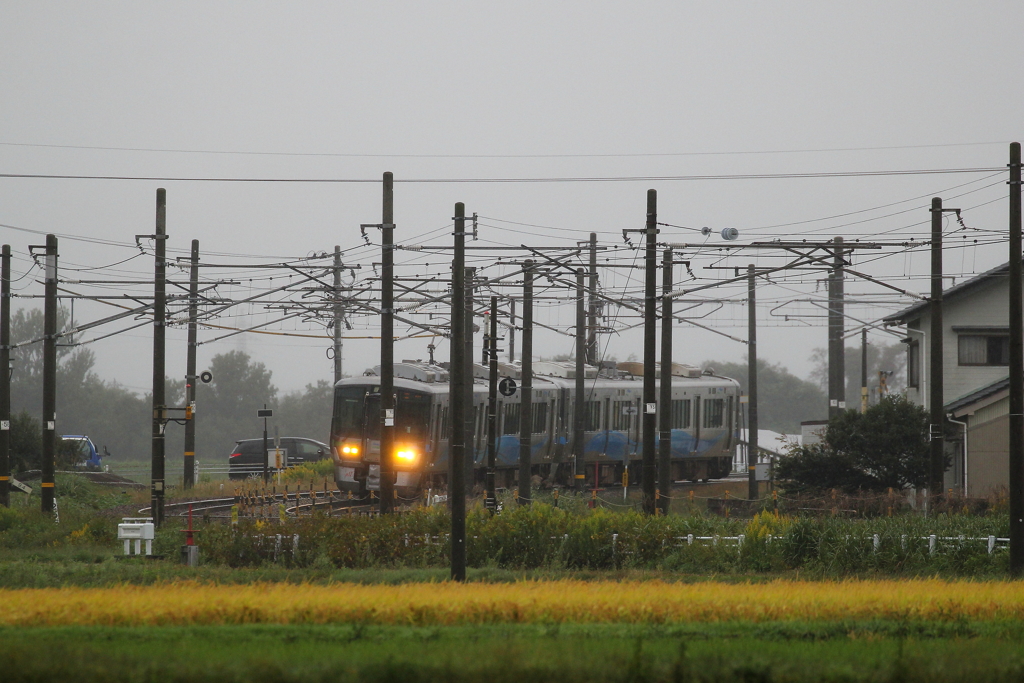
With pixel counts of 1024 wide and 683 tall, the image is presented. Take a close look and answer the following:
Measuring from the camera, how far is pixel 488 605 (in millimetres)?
12289

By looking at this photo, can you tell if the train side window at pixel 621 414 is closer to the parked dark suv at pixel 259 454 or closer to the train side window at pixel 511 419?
the train side window at pixel 511 419

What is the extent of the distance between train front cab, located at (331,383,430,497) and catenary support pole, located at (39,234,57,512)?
7506 millimetres

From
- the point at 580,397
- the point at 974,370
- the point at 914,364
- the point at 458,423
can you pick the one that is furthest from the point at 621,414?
the point at 458,423

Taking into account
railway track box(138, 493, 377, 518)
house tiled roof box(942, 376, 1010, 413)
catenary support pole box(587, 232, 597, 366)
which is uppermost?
catenary support pole box(587, 232, 597, 366)

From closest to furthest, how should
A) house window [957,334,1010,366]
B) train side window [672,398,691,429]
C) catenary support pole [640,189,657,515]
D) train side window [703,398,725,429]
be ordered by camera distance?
catenary support pole [640,189,657,515] < house window [957,334,1010,366] < train side window [672,398,691,429] < train side window [703,398,725,429]

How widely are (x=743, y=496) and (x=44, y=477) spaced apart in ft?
71.0

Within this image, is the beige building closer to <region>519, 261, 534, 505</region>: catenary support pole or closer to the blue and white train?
the blue and white train

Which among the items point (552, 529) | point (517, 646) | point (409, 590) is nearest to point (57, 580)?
point (409, 590)

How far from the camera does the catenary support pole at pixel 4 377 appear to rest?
87.5ft

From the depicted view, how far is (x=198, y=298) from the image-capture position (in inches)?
1086

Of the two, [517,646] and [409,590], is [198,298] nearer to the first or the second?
[409,590]

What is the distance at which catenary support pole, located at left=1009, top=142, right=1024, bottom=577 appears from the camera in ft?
57.8

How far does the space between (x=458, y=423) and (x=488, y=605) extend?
5.22 meters

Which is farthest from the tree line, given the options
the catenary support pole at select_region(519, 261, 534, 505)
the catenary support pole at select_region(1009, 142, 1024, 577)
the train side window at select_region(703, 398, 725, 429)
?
the catenary support pole at select_region(1009, 142, 1024, 577)
